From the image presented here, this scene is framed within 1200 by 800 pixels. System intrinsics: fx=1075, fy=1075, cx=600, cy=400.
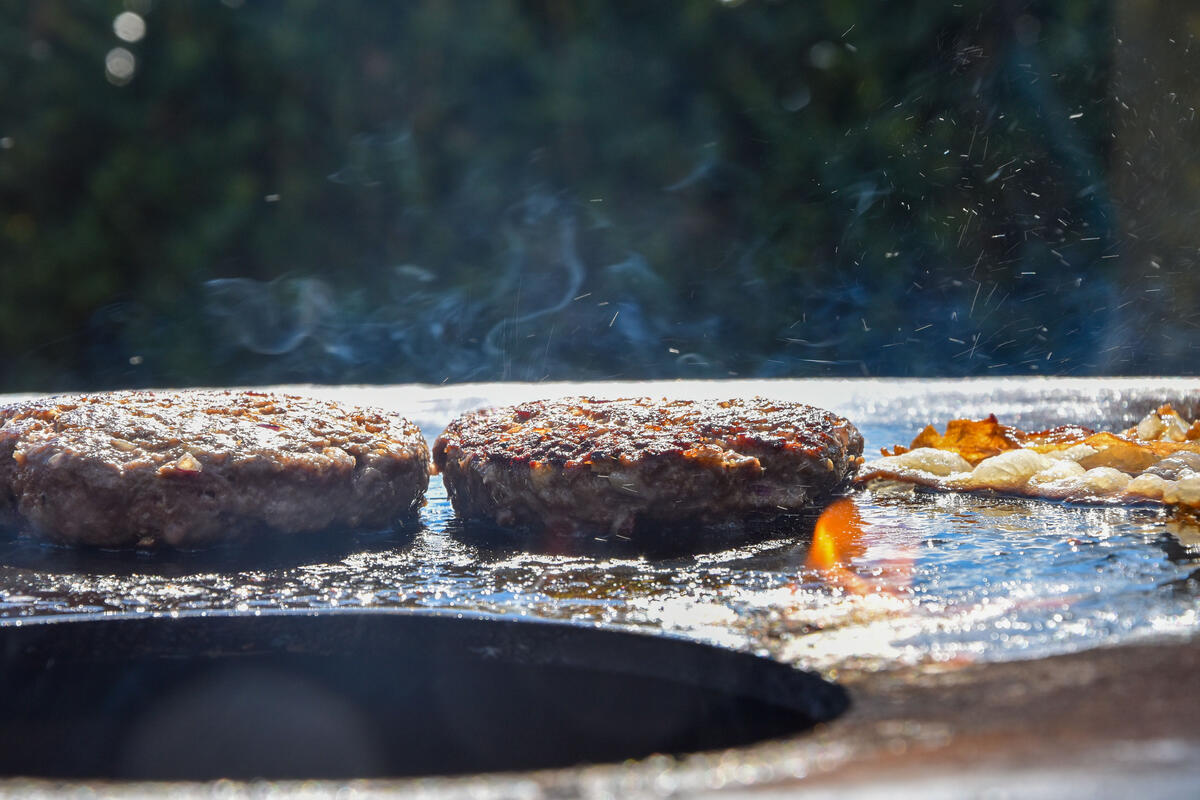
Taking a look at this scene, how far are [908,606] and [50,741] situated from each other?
980 mm

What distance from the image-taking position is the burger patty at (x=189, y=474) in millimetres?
1594

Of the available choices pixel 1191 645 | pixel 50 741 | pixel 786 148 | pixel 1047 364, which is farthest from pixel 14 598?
pixel 1047 364

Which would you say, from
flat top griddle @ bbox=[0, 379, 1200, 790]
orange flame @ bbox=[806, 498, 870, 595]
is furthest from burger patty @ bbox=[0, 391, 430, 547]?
orange flame @ bbox=[806, 498, 870, 595]

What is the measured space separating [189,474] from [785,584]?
2.90ft

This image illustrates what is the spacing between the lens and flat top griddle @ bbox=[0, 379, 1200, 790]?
1.06 meters

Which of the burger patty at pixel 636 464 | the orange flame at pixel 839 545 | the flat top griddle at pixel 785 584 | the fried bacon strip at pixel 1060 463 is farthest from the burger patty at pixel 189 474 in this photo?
the fried bacon strip at pixel 1060 463

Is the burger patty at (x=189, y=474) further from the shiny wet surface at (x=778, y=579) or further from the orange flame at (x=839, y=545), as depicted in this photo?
the orange flame at (x=839, y=545)

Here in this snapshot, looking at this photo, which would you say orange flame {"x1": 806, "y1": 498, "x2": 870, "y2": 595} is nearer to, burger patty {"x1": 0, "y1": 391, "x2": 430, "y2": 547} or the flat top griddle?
the flat top griddle

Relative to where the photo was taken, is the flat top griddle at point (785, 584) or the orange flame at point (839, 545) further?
the orange flame at point (839, 545)

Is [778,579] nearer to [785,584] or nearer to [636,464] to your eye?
[785,584]

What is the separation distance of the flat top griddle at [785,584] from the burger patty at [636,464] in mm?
51

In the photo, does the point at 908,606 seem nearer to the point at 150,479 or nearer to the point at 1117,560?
the point at 1117,560

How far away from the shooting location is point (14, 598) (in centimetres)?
137

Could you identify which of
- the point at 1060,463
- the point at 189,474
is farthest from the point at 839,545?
the point at 189,474
